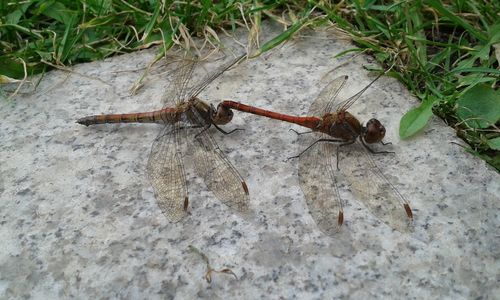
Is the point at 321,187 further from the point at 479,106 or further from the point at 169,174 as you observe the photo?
the point at 479,106

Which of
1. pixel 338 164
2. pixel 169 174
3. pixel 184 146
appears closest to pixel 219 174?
pixel 169 174

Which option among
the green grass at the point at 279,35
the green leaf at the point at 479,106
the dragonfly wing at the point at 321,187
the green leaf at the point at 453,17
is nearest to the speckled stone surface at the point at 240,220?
the dragonfly wing at the point at 321,187

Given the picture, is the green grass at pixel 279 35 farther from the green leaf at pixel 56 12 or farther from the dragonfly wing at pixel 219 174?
the dragonfly wing at pixel 219 174

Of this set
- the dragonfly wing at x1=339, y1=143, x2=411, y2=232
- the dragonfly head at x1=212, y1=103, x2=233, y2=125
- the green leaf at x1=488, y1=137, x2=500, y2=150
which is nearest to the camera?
the dragonfly wing at x1=339, y1=143, x2=411, y2=232

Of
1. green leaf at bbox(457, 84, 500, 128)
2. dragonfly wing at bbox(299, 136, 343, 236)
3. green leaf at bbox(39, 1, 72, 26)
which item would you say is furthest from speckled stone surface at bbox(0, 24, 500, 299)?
green leaf at bbox(39, 1, 72, 26)

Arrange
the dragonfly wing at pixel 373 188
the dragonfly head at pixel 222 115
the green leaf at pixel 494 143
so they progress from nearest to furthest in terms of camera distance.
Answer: the dragonfly wing at pixel 373 188, the green leaf at pixel 494 143, the dragonfly head at pixel 222 115

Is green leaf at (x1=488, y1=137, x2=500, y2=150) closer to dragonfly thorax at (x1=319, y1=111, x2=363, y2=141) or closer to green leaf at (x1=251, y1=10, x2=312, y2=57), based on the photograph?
dragonfly thorax at (x1=319, y1=111, x2=363, y2=141)
